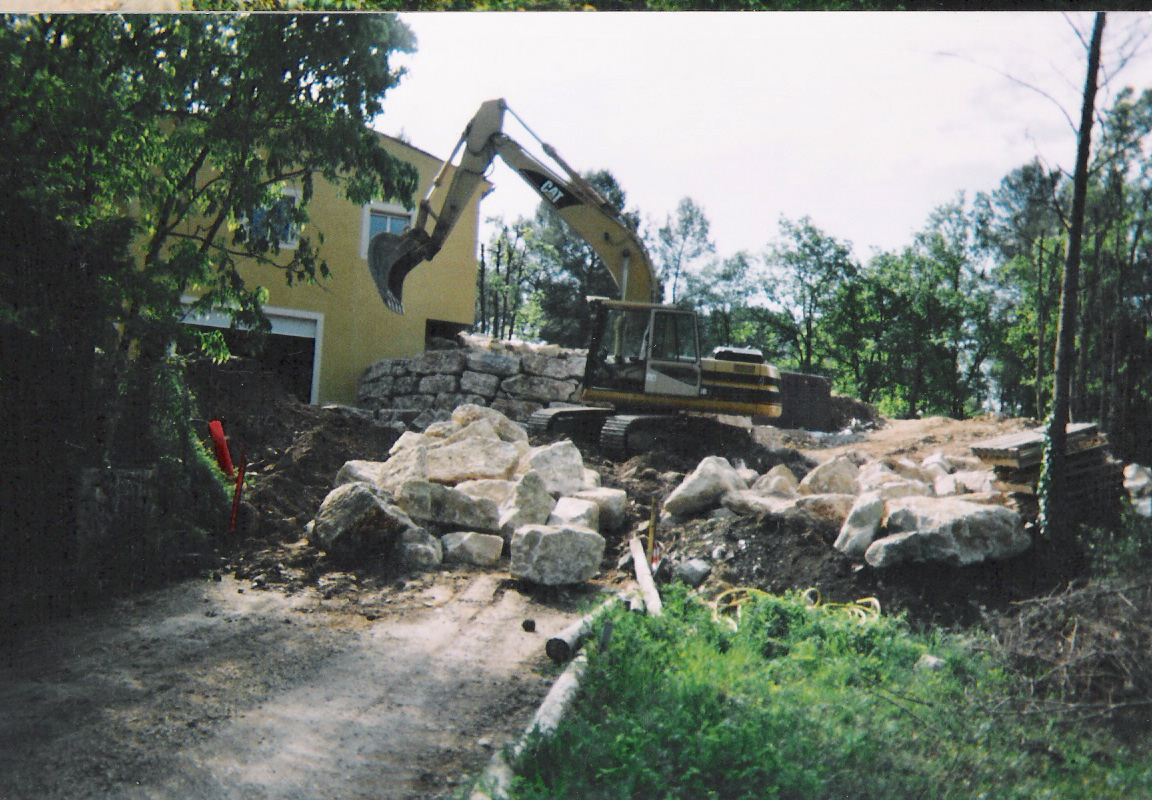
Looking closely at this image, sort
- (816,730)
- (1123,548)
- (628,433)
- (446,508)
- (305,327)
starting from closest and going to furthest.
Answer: (816,730)
(1123,548)
(628,433)
(446,508)
(305,327)

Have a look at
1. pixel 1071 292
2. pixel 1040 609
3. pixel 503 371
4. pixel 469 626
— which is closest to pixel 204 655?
pixel 469 626

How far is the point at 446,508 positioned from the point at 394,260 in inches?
34.5

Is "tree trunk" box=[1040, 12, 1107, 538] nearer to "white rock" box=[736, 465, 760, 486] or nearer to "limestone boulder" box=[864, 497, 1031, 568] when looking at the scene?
"limestone boulder" box=[864, 497, 1031, 568]

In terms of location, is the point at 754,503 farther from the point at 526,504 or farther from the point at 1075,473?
the point at 1075,473

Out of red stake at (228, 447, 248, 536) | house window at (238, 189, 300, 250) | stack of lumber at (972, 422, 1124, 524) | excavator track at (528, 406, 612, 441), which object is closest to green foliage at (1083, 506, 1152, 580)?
stack of lumber at (972, 422, 1124, 524)

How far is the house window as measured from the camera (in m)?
3.05

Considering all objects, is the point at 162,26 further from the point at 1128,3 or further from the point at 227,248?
the point at 1128,3

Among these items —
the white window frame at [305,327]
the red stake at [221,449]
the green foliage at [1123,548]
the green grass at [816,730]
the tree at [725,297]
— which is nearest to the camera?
the green grass at [816,730]

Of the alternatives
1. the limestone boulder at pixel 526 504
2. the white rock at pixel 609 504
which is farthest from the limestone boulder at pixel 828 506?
the limestone boulder at pixel 526 504

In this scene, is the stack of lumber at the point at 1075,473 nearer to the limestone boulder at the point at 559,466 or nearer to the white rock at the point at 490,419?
the limestone boulder at the point at 559,466

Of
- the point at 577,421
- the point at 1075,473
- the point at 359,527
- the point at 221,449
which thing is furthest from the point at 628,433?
the point at 221,449

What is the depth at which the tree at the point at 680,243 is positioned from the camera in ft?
9.16

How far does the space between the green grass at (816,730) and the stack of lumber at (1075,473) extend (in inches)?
17.9

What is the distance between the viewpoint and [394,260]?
9.92ft
